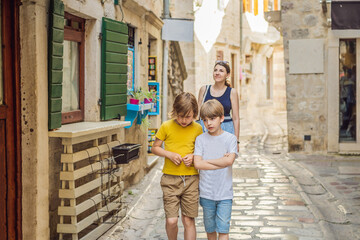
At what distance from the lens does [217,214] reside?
13.6 feet

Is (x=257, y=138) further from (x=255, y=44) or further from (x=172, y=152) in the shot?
(x=255, y=44)

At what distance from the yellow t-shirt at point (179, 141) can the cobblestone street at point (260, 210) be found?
146cm

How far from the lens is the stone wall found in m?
11.9

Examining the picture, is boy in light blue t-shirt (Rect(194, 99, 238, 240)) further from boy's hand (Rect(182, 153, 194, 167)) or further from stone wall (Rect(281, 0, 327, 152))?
stone wall (Rect(281, 0, 327, 152))

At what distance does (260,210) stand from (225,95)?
1.78 metres

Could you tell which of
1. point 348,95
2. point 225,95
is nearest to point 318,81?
point 348,95

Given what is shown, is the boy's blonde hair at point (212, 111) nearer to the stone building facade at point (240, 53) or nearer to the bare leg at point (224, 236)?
the bare leg at point (224, 236)

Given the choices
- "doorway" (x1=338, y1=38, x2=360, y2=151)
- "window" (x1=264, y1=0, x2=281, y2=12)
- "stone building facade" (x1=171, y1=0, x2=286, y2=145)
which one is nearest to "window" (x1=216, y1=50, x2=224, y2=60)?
"stone building facade" (x1=171, y1=0, x2=286, y2=145)

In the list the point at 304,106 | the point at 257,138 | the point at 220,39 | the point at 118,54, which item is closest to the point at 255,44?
the point at 220,39

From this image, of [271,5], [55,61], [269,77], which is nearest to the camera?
[55,61]

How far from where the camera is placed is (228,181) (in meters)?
4.15

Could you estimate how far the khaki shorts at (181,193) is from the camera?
426cm

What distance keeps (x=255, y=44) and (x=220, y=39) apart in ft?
25.0

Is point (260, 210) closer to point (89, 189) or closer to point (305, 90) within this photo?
point (89, 189)
